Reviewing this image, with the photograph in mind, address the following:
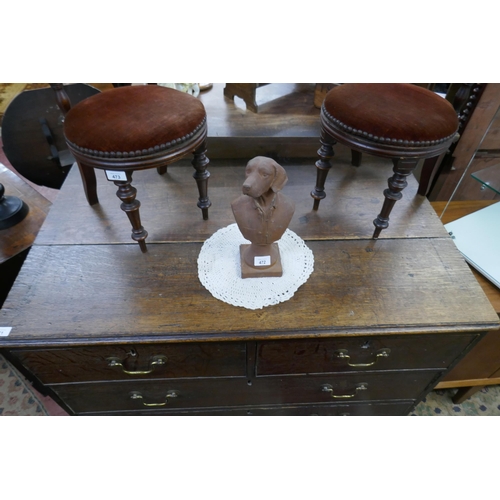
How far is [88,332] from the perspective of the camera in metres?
0.85

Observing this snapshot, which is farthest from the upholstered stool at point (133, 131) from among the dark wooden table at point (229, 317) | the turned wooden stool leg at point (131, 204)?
the dark wooden table at point (229, 317)

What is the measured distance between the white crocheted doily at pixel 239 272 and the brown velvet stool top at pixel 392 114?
0.36 metres

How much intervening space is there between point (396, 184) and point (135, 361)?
827mm

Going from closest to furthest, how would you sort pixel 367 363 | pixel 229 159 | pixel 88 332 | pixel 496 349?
pixel 88 332, pixel 367 363, pixel 496 349, pixel 229 159

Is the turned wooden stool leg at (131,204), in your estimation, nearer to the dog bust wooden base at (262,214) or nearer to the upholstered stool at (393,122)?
the dog bust wooden base at (262,214)

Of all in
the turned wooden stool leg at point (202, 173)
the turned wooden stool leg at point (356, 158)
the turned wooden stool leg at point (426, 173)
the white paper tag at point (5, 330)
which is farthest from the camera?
the turned wooden stool leg at point (356, 158)

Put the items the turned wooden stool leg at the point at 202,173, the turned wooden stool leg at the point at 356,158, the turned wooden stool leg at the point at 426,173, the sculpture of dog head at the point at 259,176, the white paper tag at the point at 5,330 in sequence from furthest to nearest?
Answer: the turned wooden stool leg at the point at 356,158 → the turned wooden stool leg at the point at 426,173 → the turned wooden stool leg at the point at 202,173 → the white paper tag at the point at 5,330 → the sculpture of dog head at the point at 259,176

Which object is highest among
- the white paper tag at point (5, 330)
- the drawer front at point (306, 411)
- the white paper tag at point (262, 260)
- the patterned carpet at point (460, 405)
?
the white paper tag at point (262, 260)

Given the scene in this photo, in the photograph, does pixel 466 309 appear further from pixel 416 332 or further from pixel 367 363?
pixel 367 363

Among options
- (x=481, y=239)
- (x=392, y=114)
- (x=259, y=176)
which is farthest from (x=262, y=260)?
(x=481, y=239)

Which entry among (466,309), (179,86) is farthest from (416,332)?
(179,86)

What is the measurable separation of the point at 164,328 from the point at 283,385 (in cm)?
43

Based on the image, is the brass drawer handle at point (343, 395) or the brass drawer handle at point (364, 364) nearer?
the brass drawer handle at point (364, 364)

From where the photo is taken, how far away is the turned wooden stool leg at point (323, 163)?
3.40 ft
